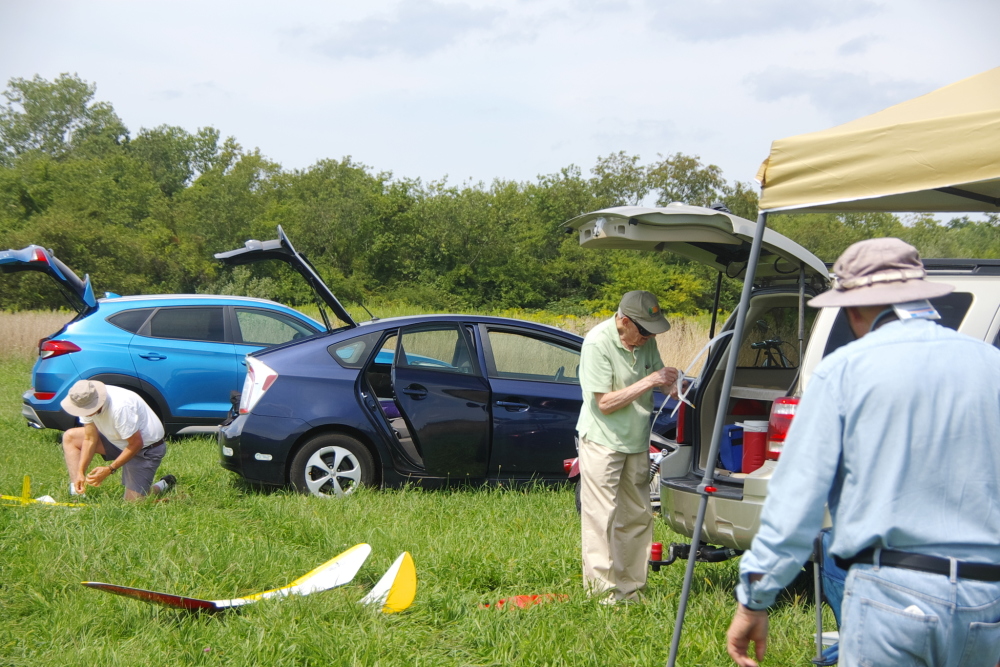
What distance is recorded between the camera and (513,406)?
268 inches

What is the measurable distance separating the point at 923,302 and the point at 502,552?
3.42 meters

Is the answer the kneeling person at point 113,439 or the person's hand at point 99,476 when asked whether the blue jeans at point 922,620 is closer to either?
the kneeling person at point 113,439

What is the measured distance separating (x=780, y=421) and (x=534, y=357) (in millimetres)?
3293

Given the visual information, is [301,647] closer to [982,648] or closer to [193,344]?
[982,648]

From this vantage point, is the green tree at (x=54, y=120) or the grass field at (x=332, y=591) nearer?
the grass field at (x=332, y=591)

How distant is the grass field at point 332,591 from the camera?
3.71 metres

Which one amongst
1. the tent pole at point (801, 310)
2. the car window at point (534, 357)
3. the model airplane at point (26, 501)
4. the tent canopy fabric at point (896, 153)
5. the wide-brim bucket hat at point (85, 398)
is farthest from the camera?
the car window at point (534, 357)

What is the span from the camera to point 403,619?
4.12m

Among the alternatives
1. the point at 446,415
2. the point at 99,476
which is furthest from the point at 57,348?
the point at 446,415

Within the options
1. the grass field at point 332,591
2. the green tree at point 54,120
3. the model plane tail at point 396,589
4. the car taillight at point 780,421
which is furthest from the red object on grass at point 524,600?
the green tree at point 54,120

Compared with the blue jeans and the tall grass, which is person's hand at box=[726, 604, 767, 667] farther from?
the tall grass

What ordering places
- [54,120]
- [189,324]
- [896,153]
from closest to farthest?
[896,153] < [189,324] < [54,120]

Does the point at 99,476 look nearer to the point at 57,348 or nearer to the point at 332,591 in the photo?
the point at 57,348

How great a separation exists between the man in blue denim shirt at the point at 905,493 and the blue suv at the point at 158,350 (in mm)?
8181
